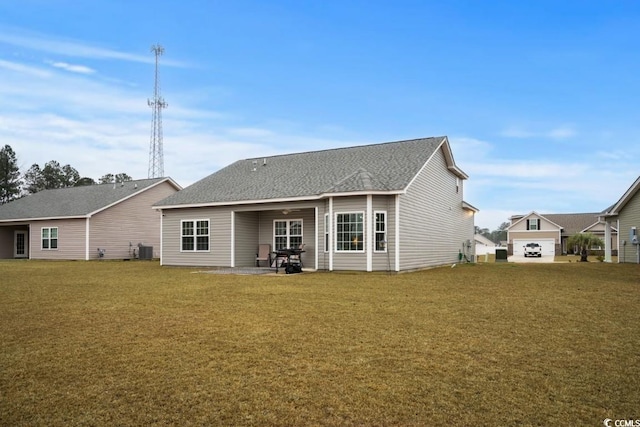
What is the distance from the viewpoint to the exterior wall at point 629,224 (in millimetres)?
22469

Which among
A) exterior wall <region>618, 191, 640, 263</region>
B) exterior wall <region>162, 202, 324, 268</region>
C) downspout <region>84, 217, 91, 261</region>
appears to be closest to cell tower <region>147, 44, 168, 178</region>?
downspout <region>84, 217, 91, 261</region>

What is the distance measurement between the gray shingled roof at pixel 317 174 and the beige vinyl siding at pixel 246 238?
1186 mm

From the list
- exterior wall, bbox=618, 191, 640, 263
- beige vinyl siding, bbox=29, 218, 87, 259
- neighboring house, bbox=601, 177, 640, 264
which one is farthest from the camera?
beige vinyl siding, bbox=29, 218, 87, 259

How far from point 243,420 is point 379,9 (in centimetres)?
1669

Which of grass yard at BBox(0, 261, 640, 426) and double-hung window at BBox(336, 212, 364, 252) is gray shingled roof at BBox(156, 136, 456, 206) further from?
grass yard at BBox(0, 261, 640, 426)

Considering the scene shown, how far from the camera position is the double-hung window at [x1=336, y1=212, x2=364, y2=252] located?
16.5m

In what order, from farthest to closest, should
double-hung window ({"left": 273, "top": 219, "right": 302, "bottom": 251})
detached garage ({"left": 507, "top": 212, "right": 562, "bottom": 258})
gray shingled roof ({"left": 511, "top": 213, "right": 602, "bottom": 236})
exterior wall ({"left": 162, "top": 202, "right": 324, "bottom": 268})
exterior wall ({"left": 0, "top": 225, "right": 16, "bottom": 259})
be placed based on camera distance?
gray shingled roof ({"left": 511, "top": 213, "right": 602, "bottom": 236}) < detached garage ({"left": 507, "top": 212, "right": 562, "bottom": 258}) < exterior wall ({"left": 0, "top": 225, "right": 16, "bottom": 259}) < double-hung window ({"left": 273, "top": 219, "right": 302, "bottom": 251}) < exterior wall ({"left": 162, "top": 202, "right": 324, "bottom": 268})

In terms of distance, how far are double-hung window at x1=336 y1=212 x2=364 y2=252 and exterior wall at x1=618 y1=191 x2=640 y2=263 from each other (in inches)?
601

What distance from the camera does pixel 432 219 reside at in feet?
66.2

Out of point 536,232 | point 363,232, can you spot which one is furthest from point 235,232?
point 536,232

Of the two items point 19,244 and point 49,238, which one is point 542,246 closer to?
point 49,238

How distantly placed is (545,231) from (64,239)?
158ft

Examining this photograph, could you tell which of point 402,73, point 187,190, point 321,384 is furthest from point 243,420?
point 187,190

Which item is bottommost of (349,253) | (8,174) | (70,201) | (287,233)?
(349,253)
